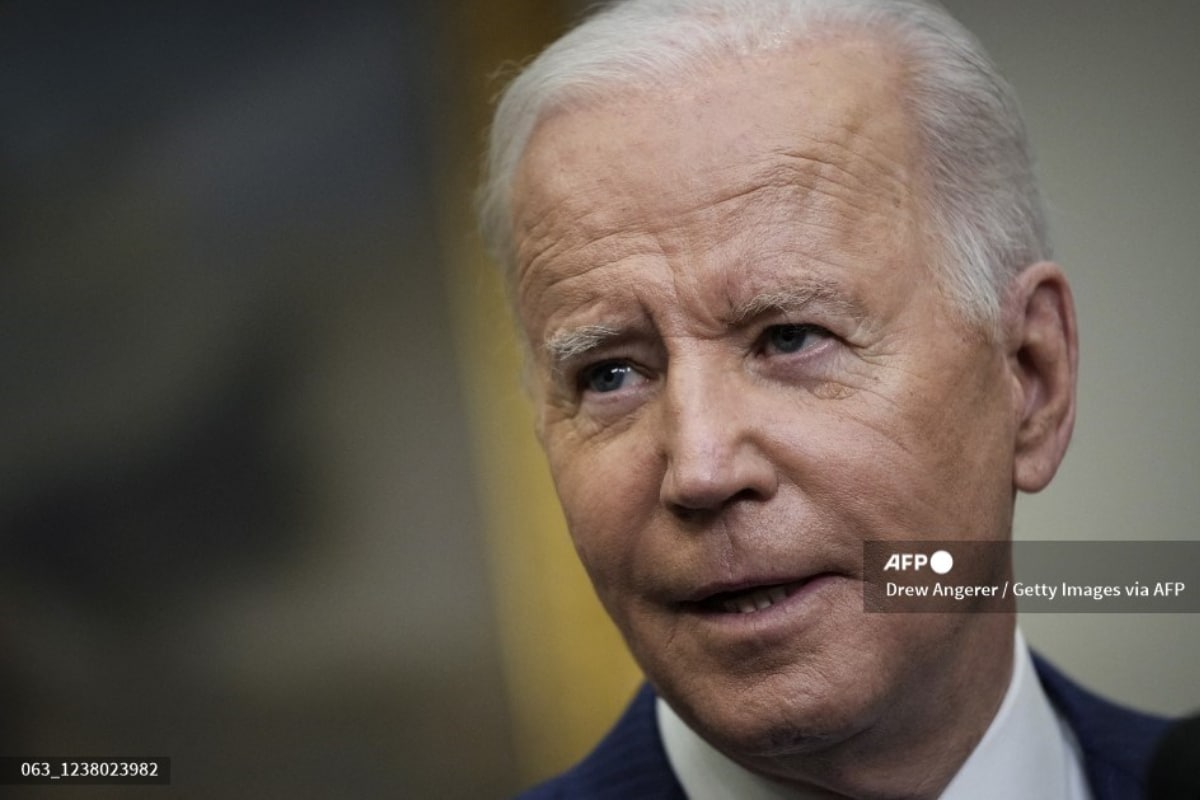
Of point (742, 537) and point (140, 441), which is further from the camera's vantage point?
point (140, 441)

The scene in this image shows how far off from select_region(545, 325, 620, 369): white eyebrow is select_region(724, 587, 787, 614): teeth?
0.27m

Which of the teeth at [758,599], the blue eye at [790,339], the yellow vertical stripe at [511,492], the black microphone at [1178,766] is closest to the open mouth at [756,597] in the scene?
the teeth at [758,599]

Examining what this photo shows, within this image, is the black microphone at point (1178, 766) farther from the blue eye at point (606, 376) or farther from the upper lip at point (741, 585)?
the blue eye at point (606, 376)

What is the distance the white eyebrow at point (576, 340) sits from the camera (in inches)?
50.1

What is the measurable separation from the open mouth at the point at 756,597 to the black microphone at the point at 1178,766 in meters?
0.57

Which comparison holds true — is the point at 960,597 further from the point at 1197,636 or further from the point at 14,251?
the point at 14,251

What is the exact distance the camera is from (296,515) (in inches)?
78.1

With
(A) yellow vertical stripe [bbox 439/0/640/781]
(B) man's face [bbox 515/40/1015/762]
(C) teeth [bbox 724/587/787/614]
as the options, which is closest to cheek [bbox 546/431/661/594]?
(B) man's face [bbox 515/40/1015/762]

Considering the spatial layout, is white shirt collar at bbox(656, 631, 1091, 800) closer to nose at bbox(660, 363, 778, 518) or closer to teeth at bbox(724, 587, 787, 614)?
teeth at bbox(724, 587, 787, 614)

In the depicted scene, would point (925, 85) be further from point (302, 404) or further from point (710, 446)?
point (302, 404)

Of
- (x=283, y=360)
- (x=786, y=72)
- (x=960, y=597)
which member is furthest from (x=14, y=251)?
(x=960, y=597)

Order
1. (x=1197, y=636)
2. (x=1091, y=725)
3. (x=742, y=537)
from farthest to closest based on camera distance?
(x=1197, y=636)
(x=1091, y=725)
(x=742, y=537)

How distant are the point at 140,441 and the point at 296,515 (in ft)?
0.81

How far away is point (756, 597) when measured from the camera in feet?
3.91
